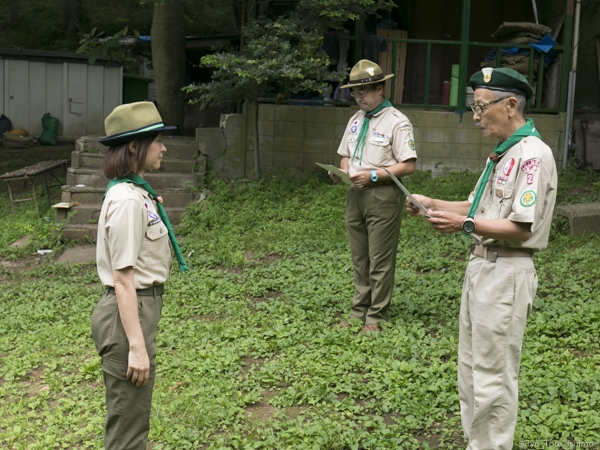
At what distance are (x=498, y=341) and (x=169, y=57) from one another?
36.8ft

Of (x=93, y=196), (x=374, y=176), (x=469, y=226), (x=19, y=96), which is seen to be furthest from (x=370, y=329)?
(x=19, y=96)

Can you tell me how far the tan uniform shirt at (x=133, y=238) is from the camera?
3.15 metres

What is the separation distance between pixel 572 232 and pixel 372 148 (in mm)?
3587

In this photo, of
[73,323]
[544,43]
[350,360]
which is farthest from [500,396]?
[544,43]

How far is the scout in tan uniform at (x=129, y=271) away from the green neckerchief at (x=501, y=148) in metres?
1.59

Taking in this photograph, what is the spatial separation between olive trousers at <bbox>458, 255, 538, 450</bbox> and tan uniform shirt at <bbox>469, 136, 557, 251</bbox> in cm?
15

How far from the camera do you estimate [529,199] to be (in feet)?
11.1

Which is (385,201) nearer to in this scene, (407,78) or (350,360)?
(350,360)

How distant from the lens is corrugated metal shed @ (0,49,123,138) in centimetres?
2028

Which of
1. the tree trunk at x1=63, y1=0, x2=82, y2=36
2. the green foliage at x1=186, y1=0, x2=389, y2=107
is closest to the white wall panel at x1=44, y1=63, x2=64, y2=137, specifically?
the tree trunk at x1=63, y1=0, x2=82, y2=36

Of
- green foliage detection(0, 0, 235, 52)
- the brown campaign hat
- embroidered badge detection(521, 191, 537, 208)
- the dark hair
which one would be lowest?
embroidered badge detection(521, 191, 537, 208)

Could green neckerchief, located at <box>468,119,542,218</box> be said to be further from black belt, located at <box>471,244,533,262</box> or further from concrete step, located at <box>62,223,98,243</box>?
concrete step, located at <box>62,223,98,243</box>

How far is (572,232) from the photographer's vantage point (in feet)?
27.2

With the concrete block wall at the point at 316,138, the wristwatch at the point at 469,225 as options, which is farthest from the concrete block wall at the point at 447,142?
the wristwatch at the point at 469,225
